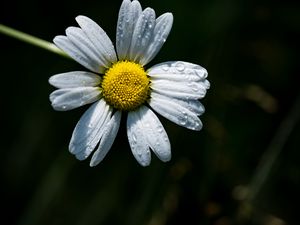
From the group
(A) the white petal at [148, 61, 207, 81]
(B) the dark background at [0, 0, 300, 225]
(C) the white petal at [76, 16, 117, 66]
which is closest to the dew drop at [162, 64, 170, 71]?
(A) the white petal at [148, 61, 207, 81]

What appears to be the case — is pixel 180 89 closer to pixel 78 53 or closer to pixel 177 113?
pixel 177 113

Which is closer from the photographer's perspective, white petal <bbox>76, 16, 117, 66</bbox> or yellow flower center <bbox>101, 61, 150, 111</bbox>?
white petal <bbox>76, 16, 117, 66</bbox>

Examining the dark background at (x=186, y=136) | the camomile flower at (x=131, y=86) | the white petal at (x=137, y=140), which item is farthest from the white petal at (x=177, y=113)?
the dark background at (x=186, y=136)

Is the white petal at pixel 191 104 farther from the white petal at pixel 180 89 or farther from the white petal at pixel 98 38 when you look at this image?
the white petal at pixel 98 38

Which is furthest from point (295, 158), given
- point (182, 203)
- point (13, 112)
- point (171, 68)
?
point (13, 112)

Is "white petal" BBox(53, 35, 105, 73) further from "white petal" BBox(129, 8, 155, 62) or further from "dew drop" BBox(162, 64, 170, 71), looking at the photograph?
"dew drop" BBox(162, 64, 170, 71)

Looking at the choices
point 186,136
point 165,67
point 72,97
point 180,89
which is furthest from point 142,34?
point 186,136
